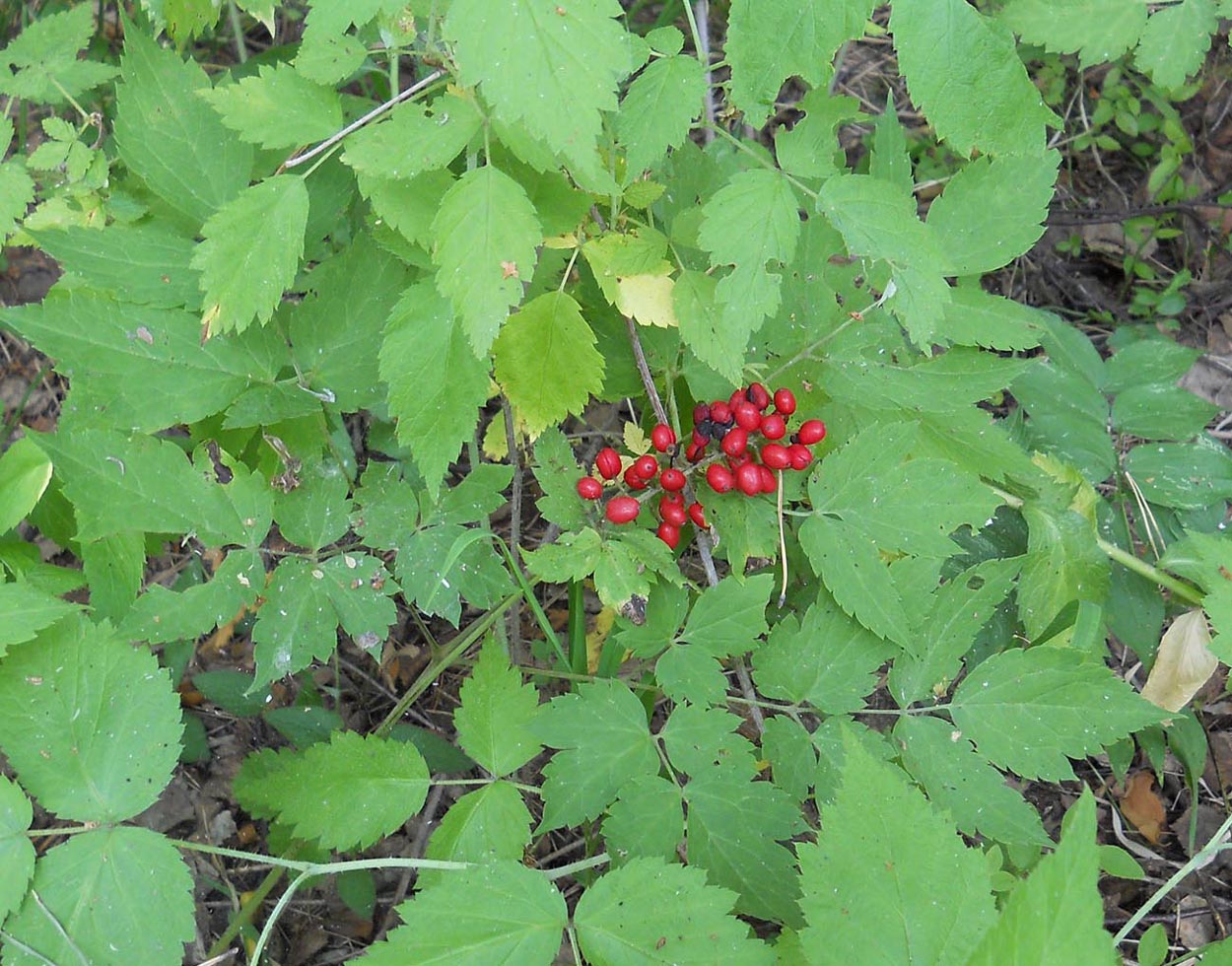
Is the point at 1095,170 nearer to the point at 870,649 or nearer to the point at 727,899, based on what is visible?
the point at 870,649

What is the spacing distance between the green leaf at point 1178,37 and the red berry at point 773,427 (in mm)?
1524

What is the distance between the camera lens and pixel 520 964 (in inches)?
61.2

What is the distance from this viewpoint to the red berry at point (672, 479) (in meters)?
1.97

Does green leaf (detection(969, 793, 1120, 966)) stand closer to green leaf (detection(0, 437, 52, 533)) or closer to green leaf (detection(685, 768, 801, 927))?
green leaf (detection(685, 768, 801, 927))

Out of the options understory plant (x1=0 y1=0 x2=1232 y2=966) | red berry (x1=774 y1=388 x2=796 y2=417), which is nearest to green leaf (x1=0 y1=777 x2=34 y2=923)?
understory plant (x1=0 y1=0 x2=1232 y2=966)

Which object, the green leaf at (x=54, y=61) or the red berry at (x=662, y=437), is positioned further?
the green leaf at (x=54, y=61)

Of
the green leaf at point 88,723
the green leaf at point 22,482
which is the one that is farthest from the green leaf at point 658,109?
the green leaf at point 22,482

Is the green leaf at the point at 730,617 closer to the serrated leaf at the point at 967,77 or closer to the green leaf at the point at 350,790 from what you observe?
the green leaf at the point at 350,790

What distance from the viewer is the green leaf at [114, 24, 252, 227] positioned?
81.9 inches

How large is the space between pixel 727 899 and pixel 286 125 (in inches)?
66.1

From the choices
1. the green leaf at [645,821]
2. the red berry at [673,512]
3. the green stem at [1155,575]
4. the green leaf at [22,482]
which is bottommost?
the green leaf at [645,821]

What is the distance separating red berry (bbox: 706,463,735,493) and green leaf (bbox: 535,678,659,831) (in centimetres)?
47

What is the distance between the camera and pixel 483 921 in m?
1.56

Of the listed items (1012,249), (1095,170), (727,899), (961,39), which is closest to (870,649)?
(727,899)
